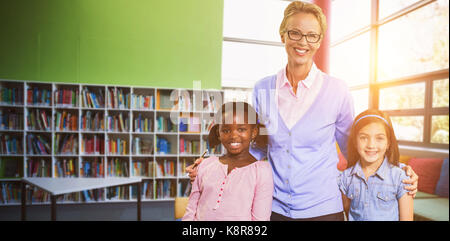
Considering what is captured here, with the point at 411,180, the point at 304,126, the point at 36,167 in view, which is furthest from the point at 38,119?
the point at 411,180

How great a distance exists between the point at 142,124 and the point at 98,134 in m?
0.38

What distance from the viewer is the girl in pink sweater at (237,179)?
0.84 meters

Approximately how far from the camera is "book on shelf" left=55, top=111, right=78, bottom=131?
1.22 m

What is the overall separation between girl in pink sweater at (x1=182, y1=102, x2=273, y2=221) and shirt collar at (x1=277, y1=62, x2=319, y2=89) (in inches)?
6.3

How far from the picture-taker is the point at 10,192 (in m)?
0.94

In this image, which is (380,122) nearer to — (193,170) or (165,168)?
(193,170)

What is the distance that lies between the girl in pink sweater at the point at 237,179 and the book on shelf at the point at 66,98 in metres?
0.72

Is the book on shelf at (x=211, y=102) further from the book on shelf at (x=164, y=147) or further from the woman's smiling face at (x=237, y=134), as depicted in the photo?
the book on shelf at (x=164, y=147)

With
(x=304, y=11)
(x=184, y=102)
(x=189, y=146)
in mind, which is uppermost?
(x=304, y=11)

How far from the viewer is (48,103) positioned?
1.10 m

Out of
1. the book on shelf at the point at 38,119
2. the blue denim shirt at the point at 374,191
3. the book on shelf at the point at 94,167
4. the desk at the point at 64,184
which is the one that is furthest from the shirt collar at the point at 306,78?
the book on shelf at the point at 94,167

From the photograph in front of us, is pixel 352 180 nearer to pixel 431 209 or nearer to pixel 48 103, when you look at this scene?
pixel 431 209

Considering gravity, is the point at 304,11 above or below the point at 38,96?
above
